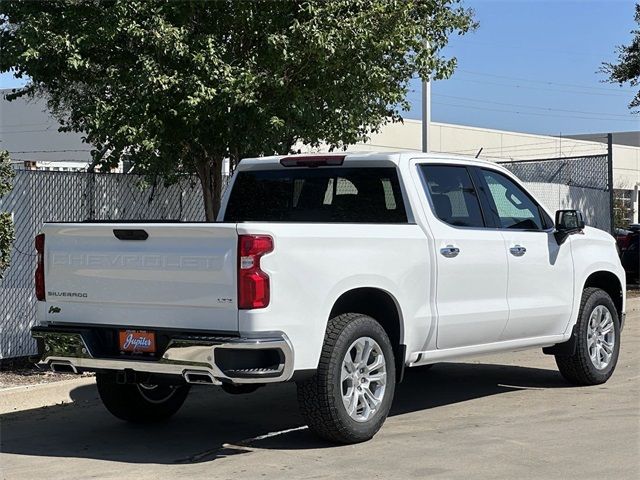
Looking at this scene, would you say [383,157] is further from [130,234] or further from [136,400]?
[136,400]

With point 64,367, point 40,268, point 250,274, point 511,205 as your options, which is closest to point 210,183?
point 511,205

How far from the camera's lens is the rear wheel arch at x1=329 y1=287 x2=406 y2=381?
723 centimetres

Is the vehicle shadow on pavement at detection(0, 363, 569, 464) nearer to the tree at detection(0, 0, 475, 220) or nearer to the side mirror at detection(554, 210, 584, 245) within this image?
the side mirror at detection(554, 210, 584, 245)

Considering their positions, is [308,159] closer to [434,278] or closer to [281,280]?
[434,278]

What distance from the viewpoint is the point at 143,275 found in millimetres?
6852

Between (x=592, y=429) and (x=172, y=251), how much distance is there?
333 cm

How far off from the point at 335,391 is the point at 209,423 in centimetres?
174

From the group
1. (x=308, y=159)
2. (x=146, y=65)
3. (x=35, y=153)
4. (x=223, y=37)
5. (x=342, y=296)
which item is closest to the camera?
(x=342, y=296)

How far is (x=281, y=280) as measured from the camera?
6504 mm

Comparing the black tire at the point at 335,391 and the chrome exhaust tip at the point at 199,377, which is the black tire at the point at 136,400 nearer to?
the chrome exhaust tip at the point at 199,377

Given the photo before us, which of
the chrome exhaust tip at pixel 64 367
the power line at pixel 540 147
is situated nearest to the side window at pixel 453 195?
the chrome exhaust tip at pixel 64 367

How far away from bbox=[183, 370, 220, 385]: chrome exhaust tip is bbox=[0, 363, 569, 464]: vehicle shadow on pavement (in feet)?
1.99

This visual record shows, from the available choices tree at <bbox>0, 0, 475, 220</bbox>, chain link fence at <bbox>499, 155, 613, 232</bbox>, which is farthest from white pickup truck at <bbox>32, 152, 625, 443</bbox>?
chain link fence at <bbox>499, 155, 613, 232</bbox>

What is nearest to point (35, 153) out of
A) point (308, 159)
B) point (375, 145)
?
point (375, 145)
